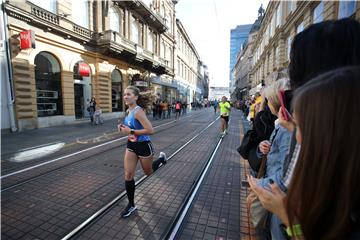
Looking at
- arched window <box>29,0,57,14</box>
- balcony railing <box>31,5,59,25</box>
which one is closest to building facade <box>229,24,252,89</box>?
arched window <box>29,0,57,14</box>

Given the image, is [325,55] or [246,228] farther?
[246,228]

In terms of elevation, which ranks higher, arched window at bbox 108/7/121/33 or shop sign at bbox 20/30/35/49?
arched window at bbox 108/7/121/33

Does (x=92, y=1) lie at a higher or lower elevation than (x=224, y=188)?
higher

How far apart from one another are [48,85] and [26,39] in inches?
134

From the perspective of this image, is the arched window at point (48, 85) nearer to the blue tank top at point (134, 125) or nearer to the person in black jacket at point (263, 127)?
the blue tank top at point (134, 125)

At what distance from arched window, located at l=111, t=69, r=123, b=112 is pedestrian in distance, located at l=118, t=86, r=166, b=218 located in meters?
17.3

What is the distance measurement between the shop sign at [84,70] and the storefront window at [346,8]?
50.3 feet

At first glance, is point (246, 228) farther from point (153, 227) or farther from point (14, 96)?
point (14, 96)

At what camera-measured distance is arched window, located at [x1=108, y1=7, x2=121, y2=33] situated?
62.0 ft

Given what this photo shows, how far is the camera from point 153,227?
9.83 ft

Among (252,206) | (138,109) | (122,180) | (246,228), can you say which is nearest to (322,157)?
(252,206)

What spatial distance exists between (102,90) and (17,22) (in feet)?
24.0

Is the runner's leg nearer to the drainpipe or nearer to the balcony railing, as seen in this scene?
the drainpipe

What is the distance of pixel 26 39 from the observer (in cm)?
1110
